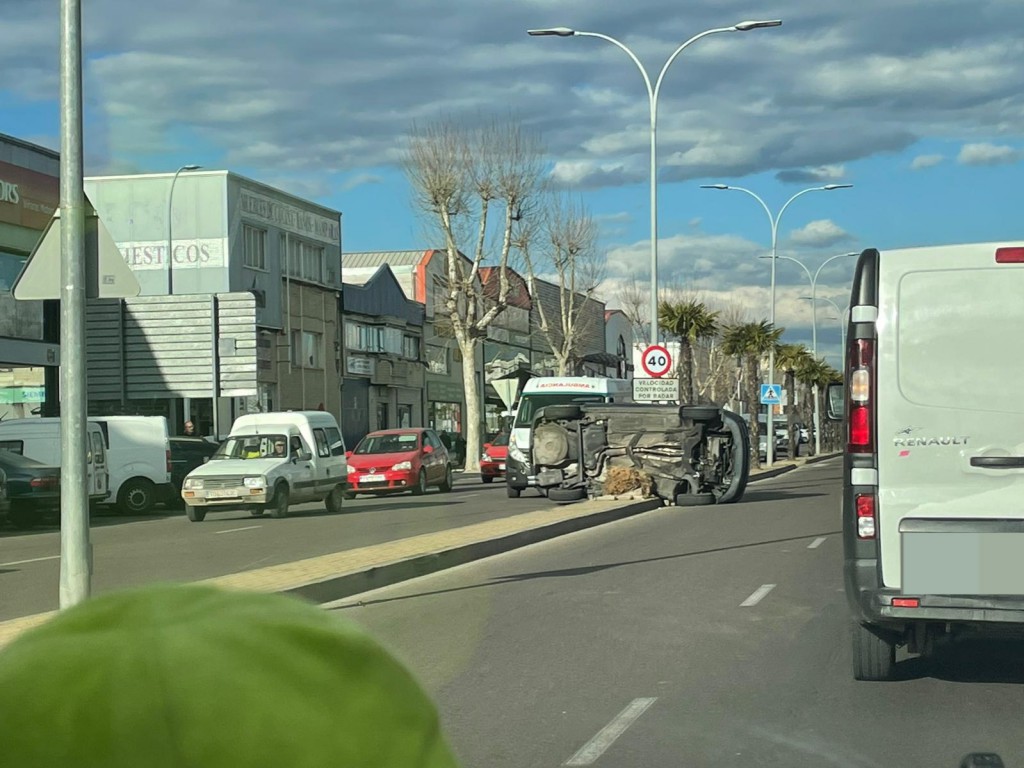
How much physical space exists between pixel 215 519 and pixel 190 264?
24.2 metres

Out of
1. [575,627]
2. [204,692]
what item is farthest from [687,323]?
[204,692]

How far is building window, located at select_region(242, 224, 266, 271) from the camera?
1962 inches

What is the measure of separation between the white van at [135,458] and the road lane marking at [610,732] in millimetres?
21876

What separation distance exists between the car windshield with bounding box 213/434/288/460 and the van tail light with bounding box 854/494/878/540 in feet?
64.9

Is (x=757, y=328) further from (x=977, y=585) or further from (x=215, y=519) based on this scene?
(x=977, y=585)

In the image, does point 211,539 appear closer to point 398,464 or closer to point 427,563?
point 427,563

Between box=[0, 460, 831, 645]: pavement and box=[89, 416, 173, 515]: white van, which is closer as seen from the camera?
box=[0, 460, 831, 645]: pavement

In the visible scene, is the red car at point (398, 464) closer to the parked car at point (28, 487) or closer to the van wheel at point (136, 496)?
the van wheel at point (136, 496)

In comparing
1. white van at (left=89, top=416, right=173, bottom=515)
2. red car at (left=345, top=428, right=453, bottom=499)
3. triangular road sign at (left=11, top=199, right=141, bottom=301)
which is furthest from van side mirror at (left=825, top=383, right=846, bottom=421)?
red car at (left=345, top=428, right=453, bottom=499)

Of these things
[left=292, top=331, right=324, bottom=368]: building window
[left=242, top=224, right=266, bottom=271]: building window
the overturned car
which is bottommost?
the overturned car

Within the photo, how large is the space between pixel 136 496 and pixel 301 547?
A: 1103 cm

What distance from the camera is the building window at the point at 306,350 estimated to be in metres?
53.4

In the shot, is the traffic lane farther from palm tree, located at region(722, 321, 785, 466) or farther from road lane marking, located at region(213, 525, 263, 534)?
palm tree, located at region(722, 321, 785, 466)

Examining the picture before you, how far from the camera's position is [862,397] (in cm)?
745
